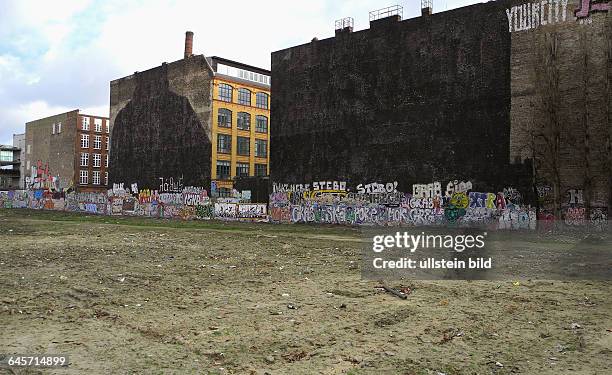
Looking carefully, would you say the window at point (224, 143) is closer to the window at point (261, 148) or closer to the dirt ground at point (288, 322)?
the window at point (261, 148)

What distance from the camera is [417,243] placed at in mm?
17469

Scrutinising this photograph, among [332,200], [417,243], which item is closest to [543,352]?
[417,243]

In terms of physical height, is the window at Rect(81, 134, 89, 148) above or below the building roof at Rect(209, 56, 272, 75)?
below

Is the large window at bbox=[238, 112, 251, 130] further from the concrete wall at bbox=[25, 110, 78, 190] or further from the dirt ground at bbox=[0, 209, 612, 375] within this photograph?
the dirt ground at bbox=[0, 209, 612, 375]

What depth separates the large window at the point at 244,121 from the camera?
173ft

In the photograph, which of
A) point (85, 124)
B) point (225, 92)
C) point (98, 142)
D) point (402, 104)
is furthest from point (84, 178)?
point (402, 104)

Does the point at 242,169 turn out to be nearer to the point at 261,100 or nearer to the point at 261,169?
the point at 261,169

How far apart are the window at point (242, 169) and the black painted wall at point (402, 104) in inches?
570

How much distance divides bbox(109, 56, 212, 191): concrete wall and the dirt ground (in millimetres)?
35601

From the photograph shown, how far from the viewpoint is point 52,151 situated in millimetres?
71688

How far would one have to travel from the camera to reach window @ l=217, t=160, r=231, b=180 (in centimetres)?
4927

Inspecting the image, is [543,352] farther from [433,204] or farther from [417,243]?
[433,204]

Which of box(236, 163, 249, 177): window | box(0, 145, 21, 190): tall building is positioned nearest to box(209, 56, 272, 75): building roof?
box(236, 163, 249, 177): window

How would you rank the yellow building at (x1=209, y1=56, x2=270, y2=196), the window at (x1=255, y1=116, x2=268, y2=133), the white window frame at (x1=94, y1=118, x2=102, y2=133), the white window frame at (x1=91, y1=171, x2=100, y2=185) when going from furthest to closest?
the white window frame at (x1=94, y1=118, x2=102, y2=133) < the white window frame at (x1=91, y1=171, x2=100, y2=185) < the window at (x1=255, y1=116, x2=268, y2=133) < the yellow building at (x1=209, y1=56, x2=270, y2=196)
